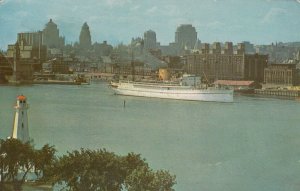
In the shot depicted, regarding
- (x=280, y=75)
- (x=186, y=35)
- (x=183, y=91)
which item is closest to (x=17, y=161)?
(x=186, y=35)

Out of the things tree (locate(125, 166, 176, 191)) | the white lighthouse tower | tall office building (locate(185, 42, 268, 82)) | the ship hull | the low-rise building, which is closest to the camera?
tree (locate(125, 166, 176, 191))

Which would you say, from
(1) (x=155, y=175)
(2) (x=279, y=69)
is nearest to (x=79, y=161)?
(1) (x=155, y=175)

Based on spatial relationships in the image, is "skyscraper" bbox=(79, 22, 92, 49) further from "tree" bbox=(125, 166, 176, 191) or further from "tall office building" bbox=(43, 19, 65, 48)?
"tree" bbox=(125, 166, 176, 191)

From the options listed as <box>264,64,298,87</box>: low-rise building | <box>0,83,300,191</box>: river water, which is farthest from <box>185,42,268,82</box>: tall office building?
<box>0,83,300,191</box>: river water

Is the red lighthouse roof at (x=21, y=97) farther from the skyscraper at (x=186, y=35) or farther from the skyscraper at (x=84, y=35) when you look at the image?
the skyscraper at (x=186, y=35)

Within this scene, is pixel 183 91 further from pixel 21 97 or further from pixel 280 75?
pixel 21 97

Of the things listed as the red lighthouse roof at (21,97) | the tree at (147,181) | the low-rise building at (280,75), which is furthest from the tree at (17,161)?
the low-rise building at (280,75)
